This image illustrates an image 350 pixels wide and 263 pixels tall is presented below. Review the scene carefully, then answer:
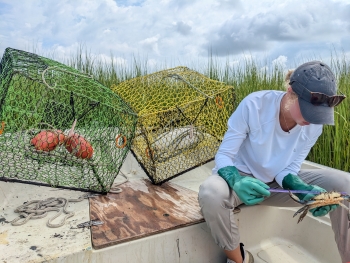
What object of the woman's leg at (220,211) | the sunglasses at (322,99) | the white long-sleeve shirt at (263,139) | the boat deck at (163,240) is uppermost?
the sunglasses at (322,99)

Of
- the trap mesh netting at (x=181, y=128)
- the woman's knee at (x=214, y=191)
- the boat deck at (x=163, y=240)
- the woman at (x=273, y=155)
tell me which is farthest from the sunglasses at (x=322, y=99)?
the trap mesh netting at (x=181, y=128)

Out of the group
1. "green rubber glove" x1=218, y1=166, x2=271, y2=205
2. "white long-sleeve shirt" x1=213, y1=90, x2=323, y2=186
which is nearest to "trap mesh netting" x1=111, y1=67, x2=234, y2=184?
"white long-sleeve shirt" x1=213, y1=90, x2=323, y2=186

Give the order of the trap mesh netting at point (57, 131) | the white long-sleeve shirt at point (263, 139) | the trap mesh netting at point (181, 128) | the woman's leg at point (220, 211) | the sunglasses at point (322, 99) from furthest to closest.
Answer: the trap mesh netting at point (181, 128) < the trap mesh netting at point (57, 131) < the white long-sleeve shirt at point (263, 139) < the woman's leg at point (220, 211) < the sunglasses at point (322, 99)

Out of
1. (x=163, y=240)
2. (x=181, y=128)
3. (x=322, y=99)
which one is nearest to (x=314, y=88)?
(x=322, y=99)

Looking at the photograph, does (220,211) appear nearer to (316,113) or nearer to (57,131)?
(316,113)

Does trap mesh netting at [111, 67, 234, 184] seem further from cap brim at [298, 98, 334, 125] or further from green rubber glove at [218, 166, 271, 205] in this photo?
cap brim at [298, 98, 334, 125]

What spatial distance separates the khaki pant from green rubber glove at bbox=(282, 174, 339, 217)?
0.08 m

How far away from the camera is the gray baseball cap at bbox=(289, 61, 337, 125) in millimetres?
1397

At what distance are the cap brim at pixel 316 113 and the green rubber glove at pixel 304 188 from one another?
0.34 m

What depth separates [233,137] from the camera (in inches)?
63.2

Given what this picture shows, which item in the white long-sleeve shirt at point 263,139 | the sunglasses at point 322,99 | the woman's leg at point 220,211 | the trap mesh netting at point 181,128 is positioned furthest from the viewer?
the trap mesh netting at point 181,128

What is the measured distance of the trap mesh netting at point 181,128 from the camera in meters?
2.20

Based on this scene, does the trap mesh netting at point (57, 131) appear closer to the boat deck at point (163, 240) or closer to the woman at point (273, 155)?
the boat deck at point (163, 240)

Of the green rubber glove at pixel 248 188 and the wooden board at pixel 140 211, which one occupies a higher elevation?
the green rubber glove at pixel 248 188
